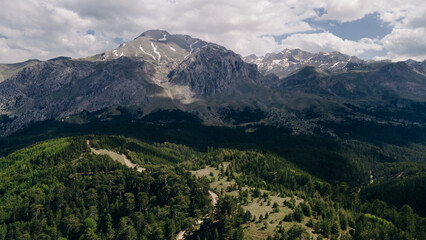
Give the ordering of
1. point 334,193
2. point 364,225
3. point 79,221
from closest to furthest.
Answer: point 364,225, point 79,221, point 334,193

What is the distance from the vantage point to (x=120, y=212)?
127 meters

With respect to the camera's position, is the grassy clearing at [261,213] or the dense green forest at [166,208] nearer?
the grassy clearing at [261,213]

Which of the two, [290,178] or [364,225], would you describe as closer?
[364,225]

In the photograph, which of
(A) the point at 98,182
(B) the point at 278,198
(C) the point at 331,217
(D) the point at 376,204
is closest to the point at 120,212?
(A) the point at 98,182

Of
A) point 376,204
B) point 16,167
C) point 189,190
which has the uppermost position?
point 16,167

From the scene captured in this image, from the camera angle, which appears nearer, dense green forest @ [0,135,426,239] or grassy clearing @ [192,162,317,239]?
grassy clearing @ [192,162,317,239]

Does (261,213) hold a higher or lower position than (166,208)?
lower

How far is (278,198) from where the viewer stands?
13412 centimetres

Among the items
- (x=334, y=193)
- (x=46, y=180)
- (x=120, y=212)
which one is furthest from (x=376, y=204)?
(x=46, y=180)

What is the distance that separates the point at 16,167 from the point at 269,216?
178331 millimetres

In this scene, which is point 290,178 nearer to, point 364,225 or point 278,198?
point 278,198

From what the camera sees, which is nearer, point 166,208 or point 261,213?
point 261,213

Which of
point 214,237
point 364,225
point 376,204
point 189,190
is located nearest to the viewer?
point 214,237

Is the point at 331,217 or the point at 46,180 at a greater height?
the point at 46,180
